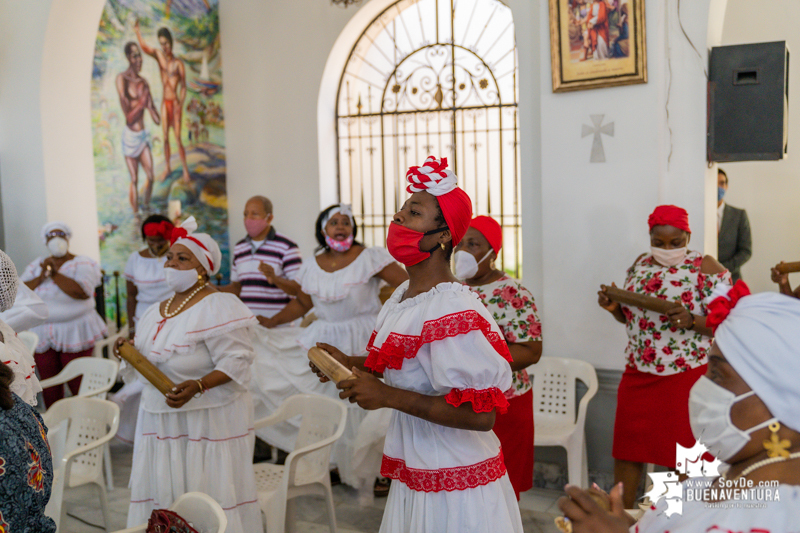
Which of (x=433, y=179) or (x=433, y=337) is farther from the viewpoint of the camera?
(x=433, y=179)

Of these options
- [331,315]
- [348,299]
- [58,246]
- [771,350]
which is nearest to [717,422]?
[771,350]

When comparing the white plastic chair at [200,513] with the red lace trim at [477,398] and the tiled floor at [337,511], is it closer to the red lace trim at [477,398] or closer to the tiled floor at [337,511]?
the red lace trim at [477,398]

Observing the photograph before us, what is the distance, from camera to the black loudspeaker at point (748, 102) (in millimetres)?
3934

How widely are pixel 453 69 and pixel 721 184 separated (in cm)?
336

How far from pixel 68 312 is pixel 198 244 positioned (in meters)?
3.02

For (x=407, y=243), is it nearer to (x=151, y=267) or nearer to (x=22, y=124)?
(x=151, y=267)

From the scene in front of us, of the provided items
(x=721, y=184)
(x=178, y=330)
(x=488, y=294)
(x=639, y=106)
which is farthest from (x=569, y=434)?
(x=721, y=184)

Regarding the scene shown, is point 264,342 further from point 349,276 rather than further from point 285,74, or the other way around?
point 285,74

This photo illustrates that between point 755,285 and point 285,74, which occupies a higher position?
point 285,74

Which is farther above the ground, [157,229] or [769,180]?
[769,180]

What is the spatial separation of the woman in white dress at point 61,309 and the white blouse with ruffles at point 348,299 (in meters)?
2.24

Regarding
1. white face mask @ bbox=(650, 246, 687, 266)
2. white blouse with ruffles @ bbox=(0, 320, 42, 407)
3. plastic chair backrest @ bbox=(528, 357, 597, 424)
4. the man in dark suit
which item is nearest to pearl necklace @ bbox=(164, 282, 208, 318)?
white blouse with ruffles @ bbox=(0, 320, 42, 407)

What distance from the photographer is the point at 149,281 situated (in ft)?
18.4

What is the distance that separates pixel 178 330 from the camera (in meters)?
2.98
